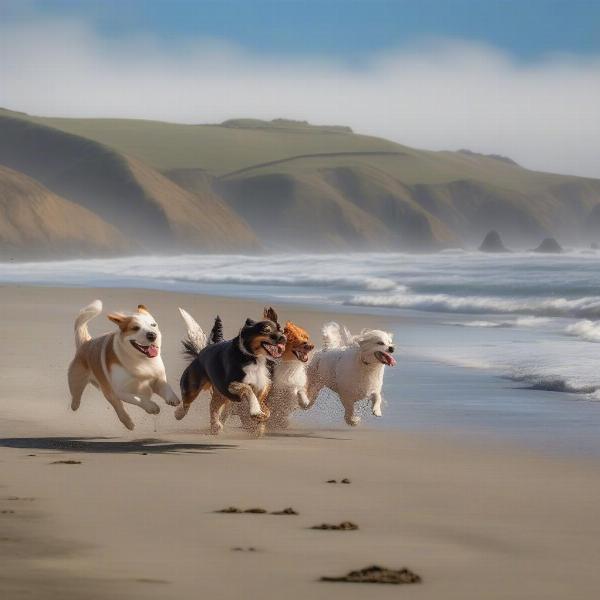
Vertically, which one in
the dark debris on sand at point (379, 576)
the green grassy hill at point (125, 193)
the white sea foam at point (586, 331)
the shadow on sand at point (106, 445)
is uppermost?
the green grassy hill at point (125, 193)

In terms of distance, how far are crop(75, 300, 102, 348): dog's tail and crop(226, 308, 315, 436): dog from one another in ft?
3.83

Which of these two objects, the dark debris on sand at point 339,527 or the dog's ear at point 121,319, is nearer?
the dark debris on sand at point 339,527

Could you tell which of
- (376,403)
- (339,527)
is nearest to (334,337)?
(376,403)

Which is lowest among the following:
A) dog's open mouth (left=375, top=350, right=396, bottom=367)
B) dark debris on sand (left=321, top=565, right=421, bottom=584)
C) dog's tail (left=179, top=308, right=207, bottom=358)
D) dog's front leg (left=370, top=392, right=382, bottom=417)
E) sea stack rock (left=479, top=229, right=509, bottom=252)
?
dark debris on sand (left=321, top=565, right=421, bottom=584)

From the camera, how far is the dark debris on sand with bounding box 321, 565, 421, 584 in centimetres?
617

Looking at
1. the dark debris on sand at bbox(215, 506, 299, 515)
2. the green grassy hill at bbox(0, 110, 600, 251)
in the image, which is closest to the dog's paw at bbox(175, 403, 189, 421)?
the dark debris on sand at bbox(215, 506, 299, 515)

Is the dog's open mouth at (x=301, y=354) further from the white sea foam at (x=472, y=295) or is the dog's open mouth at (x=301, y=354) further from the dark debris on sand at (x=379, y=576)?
the dark debris on sand at (x=379, y=576)

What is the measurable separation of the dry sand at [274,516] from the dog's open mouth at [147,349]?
63 cm

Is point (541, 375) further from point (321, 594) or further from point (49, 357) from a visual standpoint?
point (321, 594)

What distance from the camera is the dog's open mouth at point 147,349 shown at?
35.1ft

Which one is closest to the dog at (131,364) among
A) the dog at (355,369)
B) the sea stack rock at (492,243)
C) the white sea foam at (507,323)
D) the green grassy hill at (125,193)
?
the dog at (355,369)

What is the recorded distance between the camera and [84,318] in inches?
454

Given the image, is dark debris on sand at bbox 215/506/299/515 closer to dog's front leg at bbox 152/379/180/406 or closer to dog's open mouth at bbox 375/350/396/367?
dog's front leg at bbox 152/379/180/406

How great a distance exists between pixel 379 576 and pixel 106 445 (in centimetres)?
482
